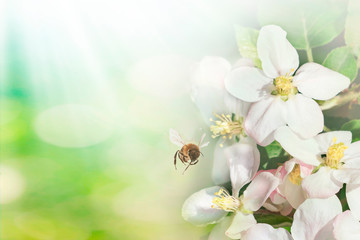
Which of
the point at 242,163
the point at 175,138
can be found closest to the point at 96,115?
the point at 175,138

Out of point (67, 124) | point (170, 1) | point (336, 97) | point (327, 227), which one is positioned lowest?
point (327, 227)

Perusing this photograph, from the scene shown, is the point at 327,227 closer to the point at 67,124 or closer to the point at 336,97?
the point at 336,97

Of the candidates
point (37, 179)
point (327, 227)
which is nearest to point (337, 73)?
point (327, 227)

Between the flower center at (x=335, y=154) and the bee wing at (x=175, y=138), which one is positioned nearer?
the flower center at (x=335, y=154)

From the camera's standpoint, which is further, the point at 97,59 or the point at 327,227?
Result: the point at 97,59

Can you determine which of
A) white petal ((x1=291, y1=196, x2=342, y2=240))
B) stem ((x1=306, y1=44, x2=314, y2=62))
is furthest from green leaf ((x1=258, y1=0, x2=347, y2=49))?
white petal ((x1=291, y1=196, x2=342, y2=240))

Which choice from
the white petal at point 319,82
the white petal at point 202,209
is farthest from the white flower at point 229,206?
the white petal at point 319,82

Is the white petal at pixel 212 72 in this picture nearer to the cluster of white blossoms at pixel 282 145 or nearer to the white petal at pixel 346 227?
the cluster of white blossoms at pixel 282 145
